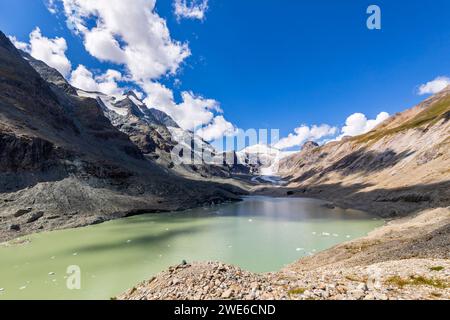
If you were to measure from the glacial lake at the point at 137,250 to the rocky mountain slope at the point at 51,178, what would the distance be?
906 cm

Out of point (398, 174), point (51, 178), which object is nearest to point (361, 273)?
point (51, 178)

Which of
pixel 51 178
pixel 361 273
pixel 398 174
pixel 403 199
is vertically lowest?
pixel 361 273

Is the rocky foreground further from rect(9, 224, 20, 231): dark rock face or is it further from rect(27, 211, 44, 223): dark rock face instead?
rect(27, 211, 44, 223): dark rock face

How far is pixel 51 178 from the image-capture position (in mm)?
75375

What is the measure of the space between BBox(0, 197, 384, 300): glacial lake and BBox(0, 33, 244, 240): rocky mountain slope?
906 cm

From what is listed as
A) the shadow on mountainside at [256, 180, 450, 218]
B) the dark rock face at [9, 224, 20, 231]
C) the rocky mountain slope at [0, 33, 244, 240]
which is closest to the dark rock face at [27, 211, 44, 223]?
the rocky mountain slope at [0, 33, 244, 240]

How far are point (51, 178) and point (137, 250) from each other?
51238 mm

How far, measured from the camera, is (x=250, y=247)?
38.5 meters

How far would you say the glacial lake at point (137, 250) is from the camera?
83.5 feet

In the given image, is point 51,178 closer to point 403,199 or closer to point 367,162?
point 403,199
